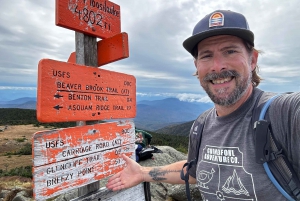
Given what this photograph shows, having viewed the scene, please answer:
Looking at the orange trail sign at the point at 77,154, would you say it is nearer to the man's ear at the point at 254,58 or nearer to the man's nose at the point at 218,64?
the man's nose at the point at 218,64

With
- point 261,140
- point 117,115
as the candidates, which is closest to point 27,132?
point 117,115

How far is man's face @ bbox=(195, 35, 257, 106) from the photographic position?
6.57 ft

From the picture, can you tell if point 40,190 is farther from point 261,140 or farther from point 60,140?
point 261,140

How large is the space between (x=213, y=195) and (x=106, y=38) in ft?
7.63

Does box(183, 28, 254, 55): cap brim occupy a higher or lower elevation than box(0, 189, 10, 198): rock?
higher

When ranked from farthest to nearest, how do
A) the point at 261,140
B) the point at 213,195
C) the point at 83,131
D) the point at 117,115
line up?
the point at 117,115
the point at 83,131
the point at 213,195
the point at 261,140

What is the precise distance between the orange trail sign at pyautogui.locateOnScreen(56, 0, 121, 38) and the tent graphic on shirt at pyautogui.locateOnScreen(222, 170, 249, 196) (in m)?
2.33

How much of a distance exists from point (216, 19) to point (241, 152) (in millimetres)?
1198

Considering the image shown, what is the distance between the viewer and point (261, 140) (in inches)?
63.2

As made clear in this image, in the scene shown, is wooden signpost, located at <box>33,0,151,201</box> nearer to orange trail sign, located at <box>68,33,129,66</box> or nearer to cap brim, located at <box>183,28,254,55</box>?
orange trail sign, located at <box>68,33,129,66</box>

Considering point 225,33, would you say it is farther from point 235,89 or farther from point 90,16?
point 90,16

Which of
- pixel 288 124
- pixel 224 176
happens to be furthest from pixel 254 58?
pixel 224 176

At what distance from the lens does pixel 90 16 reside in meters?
2.79

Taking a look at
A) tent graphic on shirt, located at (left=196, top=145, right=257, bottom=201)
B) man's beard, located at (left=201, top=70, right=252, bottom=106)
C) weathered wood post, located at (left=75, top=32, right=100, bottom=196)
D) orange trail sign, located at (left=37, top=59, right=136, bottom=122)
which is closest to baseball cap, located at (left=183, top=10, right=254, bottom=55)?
man's beard, located at (left=201, top=70, right=252, bottom=106)
